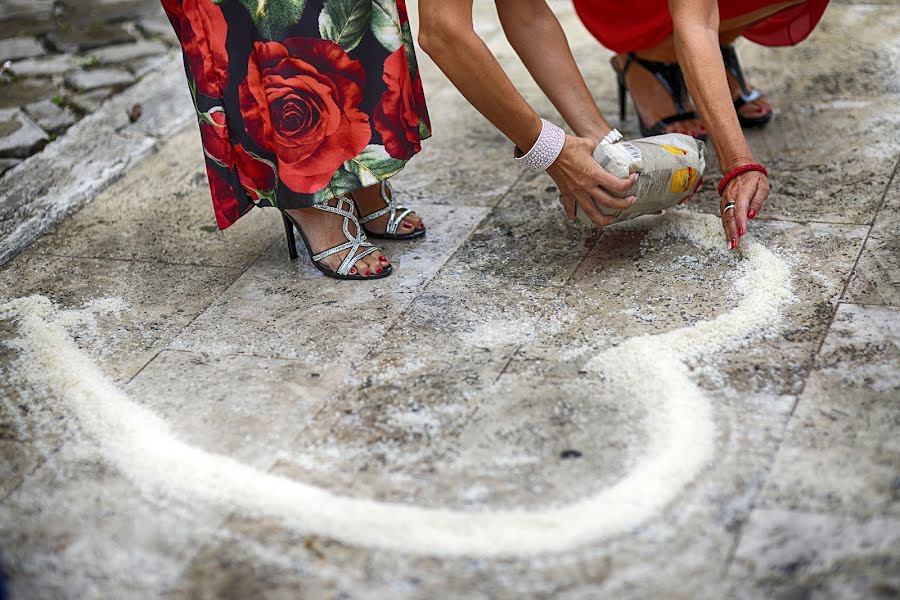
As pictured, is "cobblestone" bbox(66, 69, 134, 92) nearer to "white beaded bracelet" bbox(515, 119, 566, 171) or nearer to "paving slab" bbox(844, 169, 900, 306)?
"white beaded bracelet" bbox(515, 119, 566, 171)

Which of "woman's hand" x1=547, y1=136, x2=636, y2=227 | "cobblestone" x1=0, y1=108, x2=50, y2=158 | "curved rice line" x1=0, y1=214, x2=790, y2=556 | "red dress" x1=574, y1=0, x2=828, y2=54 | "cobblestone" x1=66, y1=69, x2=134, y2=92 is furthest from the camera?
"cobblestone" x1=66, y1=69, x2=134, y2=92

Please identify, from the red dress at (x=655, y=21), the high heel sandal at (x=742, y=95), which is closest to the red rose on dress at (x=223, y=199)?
the red dress at (x=655, y=21)

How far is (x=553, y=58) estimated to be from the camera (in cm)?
224

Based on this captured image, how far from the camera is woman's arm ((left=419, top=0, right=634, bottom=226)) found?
1.89m

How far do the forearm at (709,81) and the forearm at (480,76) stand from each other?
15.4 inches

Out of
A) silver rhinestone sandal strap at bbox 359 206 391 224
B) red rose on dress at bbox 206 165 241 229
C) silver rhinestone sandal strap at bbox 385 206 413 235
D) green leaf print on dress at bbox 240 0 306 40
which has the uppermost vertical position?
green leaf print on dress at bbox 240 0 306 40

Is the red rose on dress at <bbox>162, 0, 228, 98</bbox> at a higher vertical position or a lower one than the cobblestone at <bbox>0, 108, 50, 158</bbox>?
higher

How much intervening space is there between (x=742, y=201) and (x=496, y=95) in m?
0.57

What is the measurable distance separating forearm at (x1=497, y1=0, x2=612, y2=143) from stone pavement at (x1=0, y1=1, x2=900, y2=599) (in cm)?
26

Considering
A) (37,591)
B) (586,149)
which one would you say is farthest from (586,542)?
(586,149)

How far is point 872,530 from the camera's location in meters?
1.33

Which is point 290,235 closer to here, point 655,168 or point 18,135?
point 655,168

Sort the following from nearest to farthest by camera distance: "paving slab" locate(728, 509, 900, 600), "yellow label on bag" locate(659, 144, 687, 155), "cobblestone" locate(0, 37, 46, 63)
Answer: "paving slab" locate(728, 509, 900, 600)
"yellow label on bag" locate(659, 144, 687, 155)
"cobblestone" locate(0, 37, 46, 63)

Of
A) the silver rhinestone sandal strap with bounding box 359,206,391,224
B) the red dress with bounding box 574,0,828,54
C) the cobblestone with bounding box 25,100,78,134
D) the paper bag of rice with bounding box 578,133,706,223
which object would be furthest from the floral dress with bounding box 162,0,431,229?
the cobblestone with bounding box 25,100,78,134
